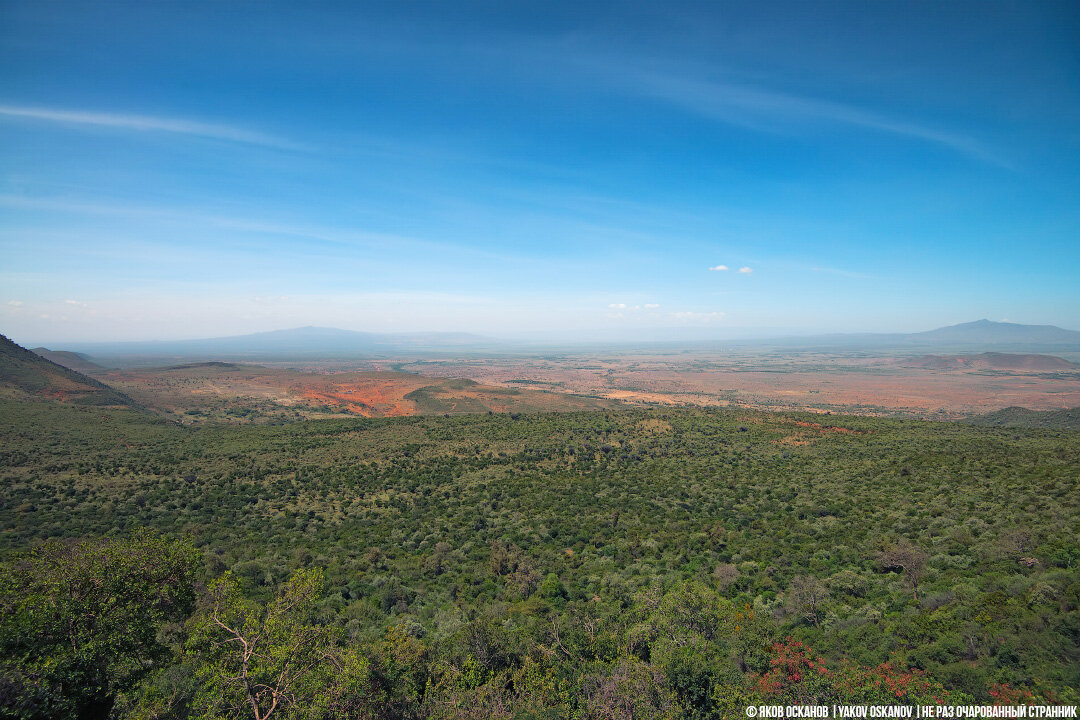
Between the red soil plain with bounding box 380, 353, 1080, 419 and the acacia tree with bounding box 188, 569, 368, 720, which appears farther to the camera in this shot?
the red soil plain with bounding box 380, 353, 1080, 419

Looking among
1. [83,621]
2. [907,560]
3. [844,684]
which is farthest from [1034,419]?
[83,621]

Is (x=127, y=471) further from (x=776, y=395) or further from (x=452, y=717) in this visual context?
(x=776, y=395)

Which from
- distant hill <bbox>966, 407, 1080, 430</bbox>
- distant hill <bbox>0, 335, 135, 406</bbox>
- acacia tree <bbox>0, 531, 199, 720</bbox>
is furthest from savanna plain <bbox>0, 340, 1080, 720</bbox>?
distant hill <bbox>966, 407, 1080, 430</bbox>

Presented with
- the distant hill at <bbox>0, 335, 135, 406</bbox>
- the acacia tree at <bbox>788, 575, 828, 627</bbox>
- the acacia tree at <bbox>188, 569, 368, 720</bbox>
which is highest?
the distant hill at <bbox>0, 335, 135, 406</bbox>

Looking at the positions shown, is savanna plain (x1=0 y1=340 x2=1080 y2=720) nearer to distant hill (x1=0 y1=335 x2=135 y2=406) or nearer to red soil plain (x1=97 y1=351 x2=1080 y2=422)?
distant hill (x1=0 y1=335 x2=135 y2=406)

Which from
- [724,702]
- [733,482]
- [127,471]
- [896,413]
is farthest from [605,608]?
[896,413]

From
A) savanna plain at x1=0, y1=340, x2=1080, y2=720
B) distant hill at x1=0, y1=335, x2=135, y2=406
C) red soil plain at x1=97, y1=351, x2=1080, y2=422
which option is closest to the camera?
savanna plain at x1=0, y1=340, x2=1080, y2=720

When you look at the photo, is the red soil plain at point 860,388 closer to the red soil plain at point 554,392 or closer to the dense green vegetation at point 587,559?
Answer: the red soil plain at point 554,392

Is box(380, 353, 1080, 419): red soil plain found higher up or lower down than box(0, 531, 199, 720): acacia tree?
lower down
